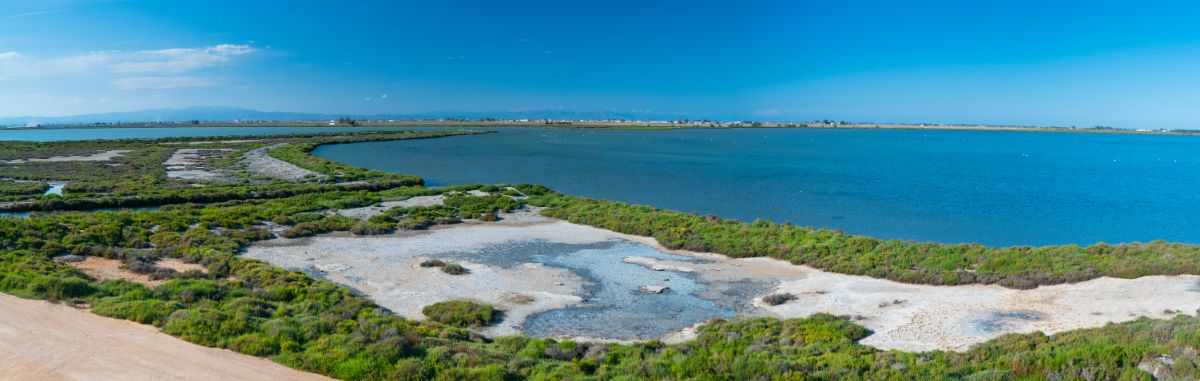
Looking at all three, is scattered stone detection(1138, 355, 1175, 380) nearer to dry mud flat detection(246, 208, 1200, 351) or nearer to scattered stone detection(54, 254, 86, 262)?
dry mud flat detection(246, 208, 1200, 351)

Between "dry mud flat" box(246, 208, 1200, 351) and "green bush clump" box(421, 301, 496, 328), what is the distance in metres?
0.59

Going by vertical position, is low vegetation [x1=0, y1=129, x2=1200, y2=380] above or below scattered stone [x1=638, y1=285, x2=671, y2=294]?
above

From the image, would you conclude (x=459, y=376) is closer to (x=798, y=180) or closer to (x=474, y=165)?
(x=798, y=180)

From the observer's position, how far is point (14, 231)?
2862 cm

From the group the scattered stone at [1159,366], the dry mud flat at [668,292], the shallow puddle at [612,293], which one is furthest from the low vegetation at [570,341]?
the shallow puddle at [612,293]

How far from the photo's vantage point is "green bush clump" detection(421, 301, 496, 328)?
19.1 metres

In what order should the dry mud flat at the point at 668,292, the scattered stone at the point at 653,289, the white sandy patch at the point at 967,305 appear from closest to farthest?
the white sandy patch at the point at 967,305 < the dry mud flat at the point at 668,292 < the scattered stone at the point at 653,289

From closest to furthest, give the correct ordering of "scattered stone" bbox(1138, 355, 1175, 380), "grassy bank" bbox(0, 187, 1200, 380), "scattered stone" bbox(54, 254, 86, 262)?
"scattered stone" bbox(1138, 355, 1175, 380) → "grassy bank" bbox(0, 187, 1200, 380) → "scattered stone" bbox(54, 254, 86, 262)

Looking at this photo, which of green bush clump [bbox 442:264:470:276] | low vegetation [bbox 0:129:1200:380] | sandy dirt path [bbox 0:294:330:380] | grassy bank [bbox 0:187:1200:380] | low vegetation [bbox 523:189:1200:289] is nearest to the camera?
sandy dirt path [bbox 0:294:330:380]

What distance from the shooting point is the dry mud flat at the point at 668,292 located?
18.9 metres

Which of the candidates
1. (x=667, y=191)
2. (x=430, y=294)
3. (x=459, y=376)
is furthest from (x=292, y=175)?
(x=459, y=376)

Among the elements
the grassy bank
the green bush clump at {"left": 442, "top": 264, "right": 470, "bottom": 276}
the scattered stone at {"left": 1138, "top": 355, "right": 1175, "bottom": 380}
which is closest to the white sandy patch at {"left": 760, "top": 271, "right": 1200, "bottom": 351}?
the grassy bank

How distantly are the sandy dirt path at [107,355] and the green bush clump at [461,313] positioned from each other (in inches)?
235

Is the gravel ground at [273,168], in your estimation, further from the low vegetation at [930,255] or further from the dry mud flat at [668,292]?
the low vegetation at [930,255]
